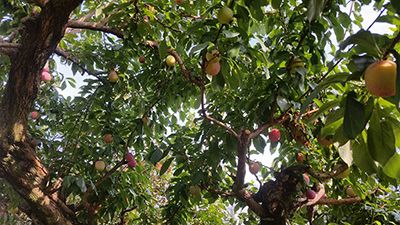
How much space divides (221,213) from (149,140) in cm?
106

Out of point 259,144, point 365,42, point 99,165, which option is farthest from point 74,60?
point 365,42

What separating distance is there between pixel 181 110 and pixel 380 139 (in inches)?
87.3

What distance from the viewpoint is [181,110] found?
3084mm

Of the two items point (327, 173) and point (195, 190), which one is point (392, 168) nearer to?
point (327, 173)

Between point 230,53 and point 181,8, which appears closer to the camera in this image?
point 230,53

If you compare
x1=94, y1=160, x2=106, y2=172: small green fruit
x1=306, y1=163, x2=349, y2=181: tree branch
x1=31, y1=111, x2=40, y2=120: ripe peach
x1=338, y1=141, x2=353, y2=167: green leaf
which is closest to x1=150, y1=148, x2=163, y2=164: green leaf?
x1=94, y1=160, x2=106, y2=172: small green fruit

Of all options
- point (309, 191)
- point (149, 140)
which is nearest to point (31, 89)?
point (149, 140)

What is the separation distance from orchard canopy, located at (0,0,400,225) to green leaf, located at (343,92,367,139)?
53cm

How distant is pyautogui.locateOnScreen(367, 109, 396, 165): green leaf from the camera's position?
920 mm

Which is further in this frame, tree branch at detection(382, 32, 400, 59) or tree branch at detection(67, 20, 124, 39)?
tree branch at detection(67, 20, 124, 39)

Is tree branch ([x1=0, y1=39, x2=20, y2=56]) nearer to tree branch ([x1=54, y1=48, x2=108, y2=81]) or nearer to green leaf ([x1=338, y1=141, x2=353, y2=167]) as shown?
tree branch ([x1=54, y1=48, x2=108, y2=81])

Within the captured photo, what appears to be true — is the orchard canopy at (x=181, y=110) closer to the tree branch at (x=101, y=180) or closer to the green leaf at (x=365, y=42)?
the tree branch at (x=101, y=180)

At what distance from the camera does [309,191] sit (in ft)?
7.72

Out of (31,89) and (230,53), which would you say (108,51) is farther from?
(230,53)
